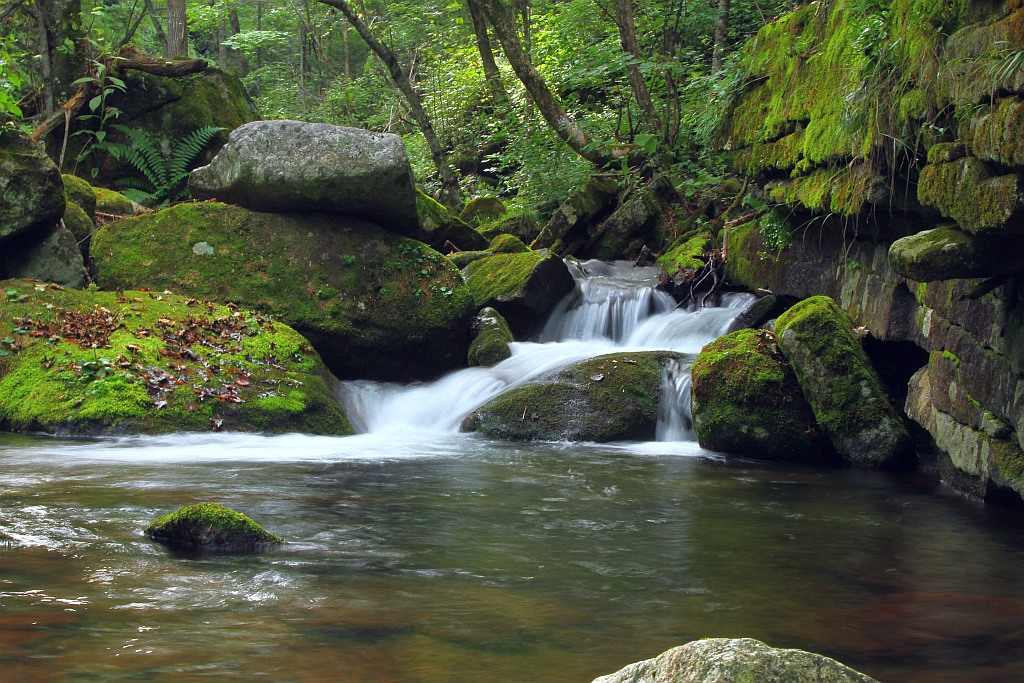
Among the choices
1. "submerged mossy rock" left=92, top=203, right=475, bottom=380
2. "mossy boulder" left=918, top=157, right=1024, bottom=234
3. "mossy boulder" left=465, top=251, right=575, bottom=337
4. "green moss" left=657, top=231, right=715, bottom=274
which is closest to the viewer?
"mossy boulder" left=918, top=157, right=1024, bottom=234

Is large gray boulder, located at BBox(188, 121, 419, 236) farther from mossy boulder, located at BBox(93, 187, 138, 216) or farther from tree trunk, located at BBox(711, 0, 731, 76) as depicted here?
tree trunk, located at BBox(711, 0, 731, 76)

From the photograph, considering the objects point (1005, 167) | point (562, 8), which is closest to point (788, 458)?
point (1005, 167)

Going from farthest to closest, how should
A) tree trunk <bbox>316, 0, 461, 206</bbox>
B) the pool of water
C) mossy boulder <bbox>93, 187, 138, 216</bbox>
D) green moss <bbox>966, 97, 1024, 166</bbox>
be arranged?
tree trunk <bbox>316, 0, 461, 206</bbox> < mossy boulder <bbox>93, 187, 138, 216</bbox> < green moss <bbox>966, 97, 1024, 166</bbox> < the pool of water

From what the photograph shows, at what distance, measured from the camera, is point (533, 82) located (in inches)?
576

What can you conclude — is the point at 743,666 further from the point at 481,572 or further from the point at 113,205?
the point at 113,205

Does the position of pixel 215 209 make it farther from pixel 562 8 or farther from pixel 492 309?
pixel 562 8

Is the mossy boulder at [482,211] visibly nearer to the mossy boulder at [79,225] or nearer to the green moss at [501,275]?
the green moss at [501,275]

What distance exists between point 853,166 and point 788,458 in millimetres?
2558

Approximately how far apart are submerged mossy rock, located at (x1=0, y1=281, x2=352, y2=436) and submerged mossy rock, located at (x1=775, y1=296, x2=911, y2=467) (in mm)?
4367

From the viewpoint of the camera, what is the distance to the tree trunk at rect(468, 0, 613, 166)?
14188mm

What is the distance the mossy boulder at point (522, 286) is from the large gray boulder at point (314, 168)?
70.3 inches

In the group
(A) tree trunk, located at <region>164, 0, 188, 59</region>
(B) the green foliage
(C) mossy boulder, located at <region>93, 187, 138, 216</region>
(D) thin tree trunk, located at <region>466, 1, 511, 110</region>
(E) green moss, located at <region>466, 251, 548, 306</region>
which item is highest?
(A) tree trunk, located at <region>164, 0, 188, 59</region>

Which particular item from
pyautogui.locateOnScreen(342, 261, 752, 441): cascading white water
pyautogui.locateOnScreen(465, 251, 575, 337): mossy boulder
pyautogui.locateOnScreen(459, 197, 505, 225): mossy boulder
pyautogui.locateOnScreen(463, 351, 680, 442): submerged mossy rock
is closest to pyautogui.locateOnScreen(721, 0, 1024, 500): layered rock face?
pyautogui.locateOnScreen(342, 261, 752, 441): cascading white water

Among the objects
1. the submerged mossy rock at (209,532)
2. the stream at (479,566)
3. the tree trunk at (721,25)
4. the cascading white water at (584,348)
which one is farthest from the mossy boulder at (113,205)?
the tree trunk at (721,25)
